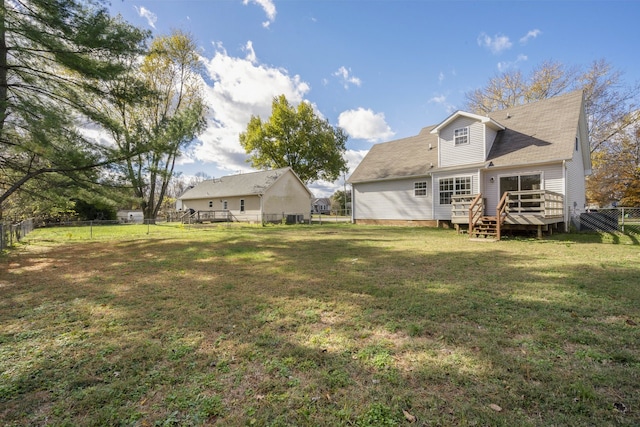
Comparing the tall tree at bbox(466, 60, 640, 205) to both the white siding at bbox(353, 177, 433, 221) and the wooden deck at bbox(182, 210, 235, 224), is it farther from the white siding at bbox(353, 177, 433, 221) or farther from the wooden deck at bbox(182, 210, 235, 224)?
the wooden deck at bbox(182, 210, 235, 224)

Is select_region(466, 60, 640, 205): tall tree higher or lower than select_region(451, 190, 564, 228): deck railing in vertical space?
higher

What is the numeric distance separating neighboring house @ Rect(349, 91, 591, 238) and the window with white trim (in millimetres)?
48

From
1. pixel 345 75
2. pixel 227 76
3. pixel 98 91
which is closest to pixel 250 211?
pixel 227 76

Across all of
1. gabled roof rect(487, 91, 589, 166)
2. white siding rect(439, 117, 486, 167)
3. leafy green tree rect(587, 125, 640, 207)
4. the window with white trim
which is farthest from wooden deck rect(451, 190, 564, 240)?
leafy green tree rect(587, 125, 640, 207)

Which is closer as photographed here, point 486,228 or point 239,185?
point 486,228

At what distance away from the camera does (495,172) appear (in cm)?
1388

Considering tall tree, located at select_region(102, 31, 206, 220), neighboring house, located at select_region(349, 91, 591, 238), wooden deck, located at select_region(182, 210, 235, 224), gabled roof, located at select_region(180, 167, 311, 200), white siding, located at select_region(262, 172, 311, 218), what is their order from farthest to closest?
wooden deck, located at select_region(182, 210, 235, 224) < gabled roof, located at select_region(180, 167, 311, 200) < white siding, located at select_region(262, 172, 311, 218) < neighboring house, located at select_region(349, 91, 591, 238) < tall tree, located at select_region(102, 31, 206, 220)

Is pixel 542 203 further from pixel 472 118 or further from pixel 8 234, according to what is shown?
pixel 8 234

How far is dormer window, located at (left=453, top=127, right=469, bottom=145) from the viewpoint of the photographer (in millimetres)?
14570

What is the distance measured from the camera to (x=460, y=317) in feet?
11.8

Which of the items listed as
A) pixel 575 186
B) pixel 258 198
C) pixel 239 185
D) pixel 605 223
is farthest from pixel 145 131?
pixel 575 186

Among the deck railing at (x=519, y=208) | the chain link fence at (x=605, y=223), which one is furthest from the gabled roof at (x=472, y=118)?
the chain link fence at (x=605, y=223)

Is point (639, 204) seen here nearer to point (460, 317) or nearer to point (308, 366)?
point (460, 317)

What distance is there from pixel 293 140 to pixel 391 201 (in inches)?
654
